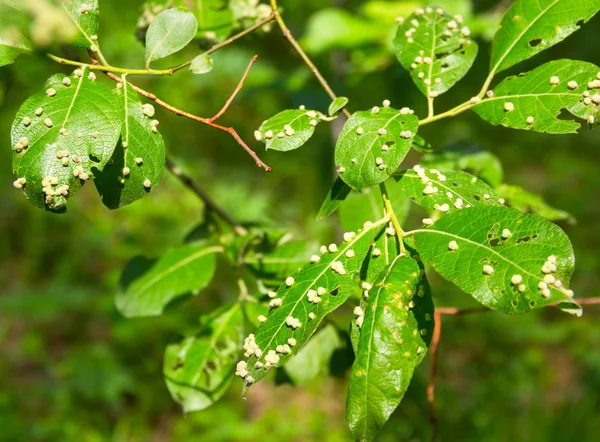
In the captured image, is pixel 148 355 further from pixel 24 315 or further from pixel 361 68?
pixel 361 68

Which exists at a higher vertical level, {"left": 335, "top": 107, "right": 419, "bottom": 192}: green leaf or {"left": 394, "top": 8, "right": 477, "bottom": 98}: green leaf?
{"left": 335, "top": 107, "right": 419, "bottom": 192}: green leaf

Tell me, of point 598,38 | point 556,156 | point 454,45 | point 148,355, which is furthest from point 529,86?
point 598,38

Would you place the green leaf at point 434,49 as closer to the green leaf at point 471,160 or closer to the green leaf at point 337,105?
the green leaf at point 337,105

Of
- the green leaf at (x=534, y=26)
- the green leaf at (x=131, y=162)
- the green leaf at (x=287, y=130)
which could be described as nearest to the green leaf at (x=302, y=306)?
the green leaf at (x=287, y=130)

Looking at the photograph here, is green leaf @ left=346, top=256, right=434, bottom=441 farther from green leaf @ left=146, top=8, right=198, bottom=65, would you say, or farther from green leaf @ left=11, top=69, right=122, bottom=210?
green leaf @ left=146, top=8, right=198, bottom=65

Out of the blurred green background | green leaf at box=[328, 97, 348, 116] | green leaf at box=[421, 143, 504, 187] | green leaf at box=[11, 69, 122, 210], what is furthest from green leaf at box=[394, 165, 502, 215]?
the blurred green background
